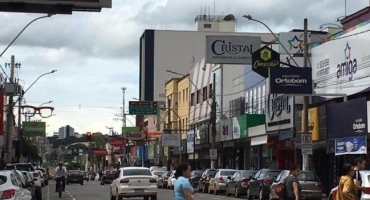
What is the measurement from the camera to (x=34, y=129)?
10075 centimetres

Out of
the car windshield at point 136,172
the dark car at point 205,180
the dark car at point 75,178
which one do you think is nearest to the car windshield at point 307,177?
the car windshield at point 136,172

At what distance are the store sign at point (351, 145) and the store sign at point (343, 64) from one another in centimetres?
227

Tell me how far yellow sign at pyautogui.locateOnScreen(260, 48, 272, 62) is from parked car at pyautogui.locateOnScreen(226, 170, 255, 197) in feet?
23.5

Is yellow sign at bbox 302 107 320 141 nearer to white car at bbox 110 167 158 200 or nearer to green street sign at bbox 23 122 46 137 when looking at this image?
white car at bbox 110 167 158 200

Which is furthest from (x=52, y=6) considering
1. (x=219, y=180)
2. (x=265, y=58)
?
(x=265, y=58)

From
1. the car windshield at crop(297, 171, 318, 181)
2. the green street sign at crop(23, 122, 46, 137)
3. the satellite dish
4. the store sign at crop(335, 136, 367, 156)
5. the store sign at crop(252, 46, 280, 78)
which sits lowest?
the car windshield at crop(297, 171, 318, 181)

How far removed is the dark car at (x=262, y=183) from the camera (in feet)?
109

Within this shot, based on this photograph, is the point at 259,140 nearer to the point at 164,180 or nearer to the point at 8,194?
the point at 164,180

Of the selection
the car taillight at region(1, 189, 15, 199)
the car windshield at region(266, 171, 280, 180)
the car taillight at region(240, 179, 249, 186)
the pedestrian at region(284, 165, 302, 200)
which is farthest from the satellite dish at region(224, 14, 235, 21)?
the pedestrian at region(284, 165, 302, 200)

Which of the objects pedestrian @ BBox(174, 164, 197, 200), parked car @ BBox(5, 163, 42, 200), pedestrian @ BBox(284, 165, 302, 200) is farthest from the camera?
parked car @ BBox(5, 163, 42, 200)

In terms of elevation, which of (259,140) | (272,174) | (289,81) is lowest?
(272,174)

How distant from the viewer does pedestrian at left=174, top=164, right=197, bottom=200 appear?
43.0 ft

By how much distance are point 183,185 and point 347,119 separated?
76.6 ft

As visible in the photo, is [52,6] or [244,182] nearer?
[52,6]
